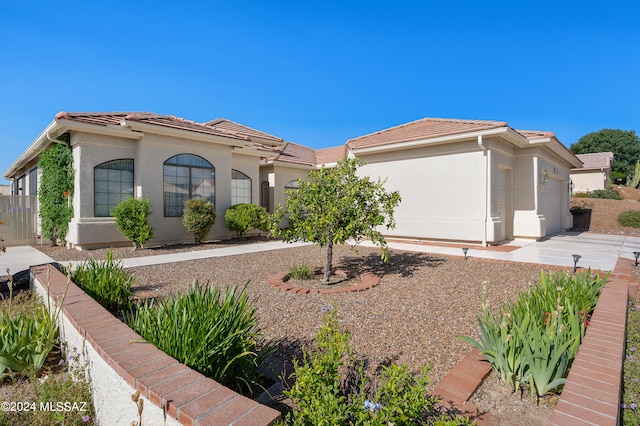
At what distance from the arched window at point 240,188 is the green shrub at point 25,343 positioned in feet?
36.5

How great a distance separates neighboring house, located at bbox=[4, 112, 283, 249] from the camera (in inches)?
399

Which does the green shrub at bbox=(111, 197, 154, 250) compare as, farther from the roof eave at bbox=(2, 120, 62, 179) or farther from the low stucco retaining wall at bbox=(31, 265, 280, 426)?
the low stucco retaining wall at bbox=(31, 265, 280, 426)

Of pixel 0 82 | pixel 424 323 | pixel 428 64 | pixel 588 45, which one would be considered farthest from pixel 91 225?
pixel 588 45

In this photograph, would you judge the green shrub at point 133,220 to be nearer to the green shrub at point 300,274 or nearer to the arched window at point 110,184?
the arched window at point 110,184

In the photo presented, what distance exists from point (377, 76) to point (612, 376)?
52.8ft

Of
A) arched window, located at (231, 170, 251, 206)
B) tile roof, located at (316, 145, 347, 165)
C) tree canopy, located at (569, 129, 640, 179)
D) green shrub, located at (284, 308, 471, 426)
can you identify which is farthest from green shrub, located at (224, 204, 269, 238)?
tree canopy, located at (569, 129, 640, 179)

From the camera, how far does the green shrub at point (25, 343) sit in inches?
104

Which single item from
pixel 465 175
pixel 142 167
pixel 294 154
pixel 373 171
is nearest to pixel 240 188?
pixel 142 167

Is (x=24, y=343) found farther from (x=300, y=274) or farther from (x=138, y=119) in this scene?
(x=138, y=119)

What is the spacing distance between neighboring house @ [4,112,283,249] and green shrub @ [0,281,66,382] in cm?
862

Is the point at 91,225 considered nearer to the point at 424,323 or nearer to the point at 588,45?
the point at 424,323

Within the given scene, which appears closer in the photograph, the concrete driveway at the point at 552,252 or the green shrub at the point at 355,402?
the green shrub at the point at 355,402

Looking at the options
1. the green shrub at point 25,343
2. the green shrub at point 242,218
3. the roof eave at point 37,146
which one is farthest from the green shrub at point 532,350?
the roof eave at point 37,146

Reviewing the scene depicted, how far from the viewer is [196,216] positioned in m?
11.0
